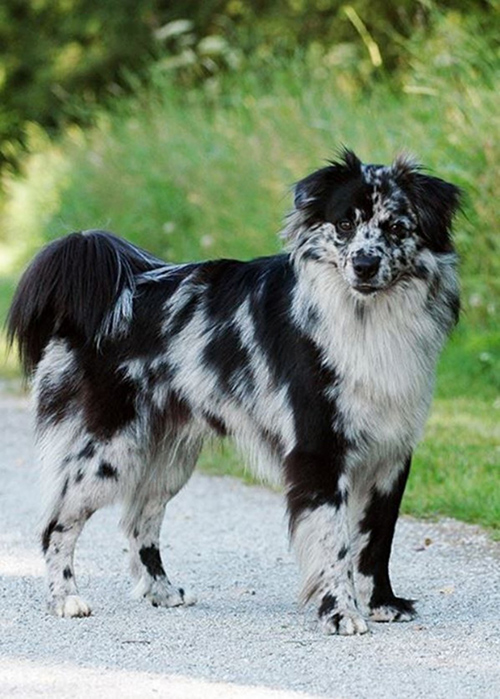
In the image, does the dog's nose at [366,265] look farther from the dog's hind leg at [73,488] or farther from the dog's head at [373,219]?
the dog's hind leg at [73,488]

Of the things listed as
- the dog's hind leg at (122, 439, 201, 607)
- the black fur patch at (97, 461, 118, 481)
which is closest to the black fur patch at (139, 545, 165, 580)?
the dog's hind leg at (122, 439, 201, 607)

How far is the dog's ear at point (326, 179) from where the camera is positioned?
18.3ft

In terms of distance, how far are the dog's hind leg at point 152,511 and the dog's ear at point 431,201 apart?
135 cm

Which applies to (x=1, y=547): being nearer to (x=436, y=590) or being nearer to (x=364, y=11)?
(x=436, y=590)

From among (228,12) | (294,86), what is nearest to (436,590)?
(294,86)

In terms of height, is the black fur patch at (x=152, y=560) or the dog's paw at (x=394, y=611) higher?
the black fur patch at (x=152, y=560)

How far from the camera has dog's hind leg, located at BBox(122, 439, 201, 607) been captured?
610cm

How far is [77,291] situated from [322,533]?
1.43m

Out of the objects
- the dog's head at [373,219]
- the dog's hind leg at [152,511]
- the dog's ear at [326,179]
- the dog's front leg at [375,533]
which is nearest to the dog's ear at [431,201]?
the dog's head at [373,219]

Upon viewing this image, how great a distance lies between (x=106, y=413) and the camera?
5922 mm

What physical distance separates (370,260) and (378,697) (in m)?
1.68

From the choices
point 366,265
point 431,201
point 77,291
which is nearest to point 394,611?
point 366,265

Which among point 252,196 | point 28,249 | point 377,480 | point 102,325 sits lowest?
point 28,249

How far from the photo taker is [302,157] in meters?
13.1
